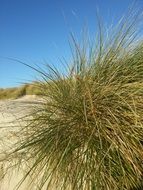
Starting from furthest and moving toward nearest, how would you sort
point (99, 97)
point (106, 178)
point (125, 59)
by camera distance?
point (125, 59) → point (99, 97) → point (106, 178)

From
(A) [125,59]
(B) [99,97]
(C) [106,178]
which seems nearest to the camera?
(C) [106,178]

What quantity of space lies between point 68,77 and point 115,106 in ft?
2.06

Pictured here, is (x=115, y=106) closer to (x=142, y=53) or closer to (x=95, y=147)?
(x=95, y=147)

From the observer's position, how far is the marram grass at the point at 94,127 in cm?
265

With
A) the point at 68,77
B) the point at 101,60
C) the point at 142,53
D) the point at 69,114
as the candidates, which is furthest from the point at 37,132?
the point at 142,53

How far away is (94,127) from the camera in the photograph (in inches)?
105

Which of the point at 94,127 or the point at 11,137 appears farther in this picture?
the point at 11,137

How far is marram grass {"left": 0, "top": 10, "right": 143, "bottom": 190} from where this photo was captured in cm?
265

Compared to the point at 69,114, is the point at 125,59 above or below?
above

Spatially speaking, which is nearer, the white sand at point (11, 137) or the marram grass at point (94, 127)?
the marram grass at point (94, 127)

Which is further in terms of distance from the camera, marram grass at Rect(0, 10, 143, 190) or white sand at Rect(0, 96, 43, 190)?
white sand at Rect(0, 96, 43, 190)

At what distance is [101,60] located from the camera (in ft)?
10.5

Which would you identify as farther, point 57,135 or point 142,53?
point 142,53

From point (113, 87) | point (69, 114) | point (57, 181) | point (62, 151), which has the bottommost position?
point (57, 181)
